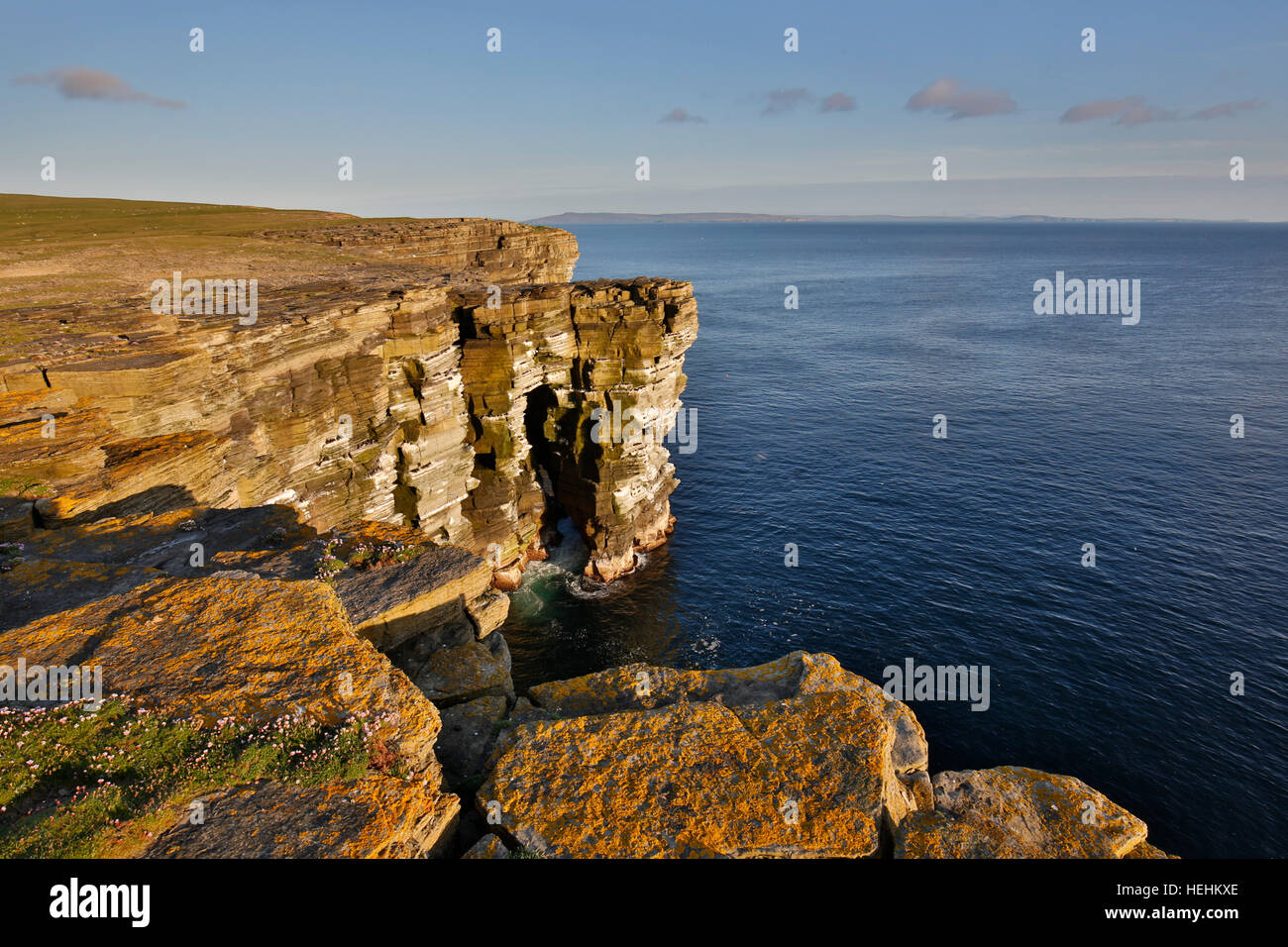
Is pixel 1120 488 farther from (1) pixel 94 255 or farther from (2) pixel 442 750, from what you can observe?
(1) pixel 94 255

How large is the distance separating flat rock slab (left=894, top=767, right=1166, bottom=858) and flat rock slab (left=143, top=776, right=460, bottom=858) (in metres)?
7.40

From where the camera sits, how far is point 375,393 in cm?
3694

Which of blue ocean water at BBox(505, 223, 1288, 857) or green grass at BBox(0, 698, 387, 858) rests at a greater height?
green grass at BBox(0, 698, 387, 858)

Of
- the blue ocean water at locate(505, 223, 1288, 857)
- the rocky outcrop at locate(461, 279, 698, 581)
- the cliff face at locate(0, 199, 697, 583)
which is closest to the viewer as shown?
the cliff face at locate(0, 199, 697, 583)

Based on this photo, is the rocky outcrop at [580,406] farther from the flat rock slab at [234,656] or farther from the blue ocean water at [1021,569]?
the flat rock slab at [234,656]

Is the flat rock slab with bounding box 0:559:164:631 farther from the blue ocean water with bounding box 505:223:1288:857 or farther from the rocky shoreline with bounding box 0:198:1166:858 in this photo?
the blue ocean water with bounding box 505:223:1288:857

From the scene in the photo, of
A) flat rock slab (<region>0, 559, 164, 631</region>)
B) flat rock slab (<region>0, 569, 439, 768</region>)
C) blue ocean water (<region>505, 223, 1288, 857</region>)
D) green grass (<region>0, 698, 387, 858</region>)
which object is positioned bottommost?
blue ocean water (<region>505, 223, 1288, 857</region>)

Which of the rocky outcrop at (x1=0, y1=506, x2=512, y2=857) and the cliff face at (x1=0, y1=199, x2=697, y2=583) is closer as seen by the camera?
the rocky outcrop at (x1=0, y1=506, x2=512, y2=857)

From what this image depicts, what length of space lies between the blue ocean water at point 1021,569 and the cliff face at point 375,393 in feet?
22.7

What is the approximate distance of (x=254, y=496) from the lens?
2886 cm

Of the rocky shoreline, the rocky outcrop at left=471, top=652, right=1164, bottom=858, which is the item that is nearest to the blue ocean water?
the rocky outcrop at left=471, top=652, right=1164, bottom=858

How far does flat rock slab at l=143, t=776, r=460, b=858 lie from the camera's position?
797 cm
